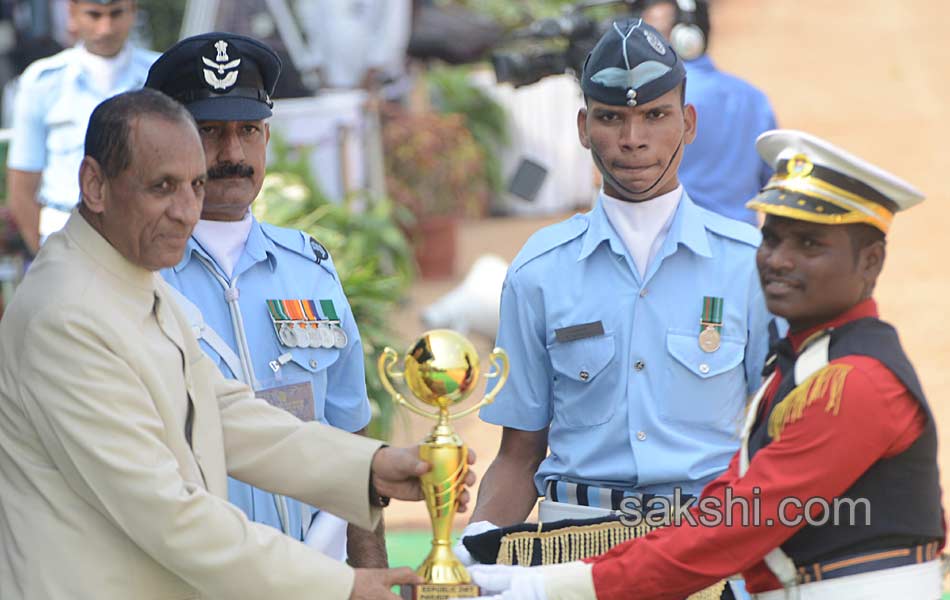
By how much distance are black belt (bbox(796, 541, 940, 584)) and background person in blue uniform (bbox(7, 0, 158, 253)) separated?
4.33 metres

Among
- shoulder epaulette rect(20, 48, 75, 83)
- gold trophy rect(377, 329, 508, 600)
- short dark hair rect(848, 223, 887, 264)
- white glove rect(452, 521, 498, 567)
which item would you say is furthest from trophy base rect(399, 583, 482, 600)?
shoulder epaulette rect(20, 48, 75, 83)

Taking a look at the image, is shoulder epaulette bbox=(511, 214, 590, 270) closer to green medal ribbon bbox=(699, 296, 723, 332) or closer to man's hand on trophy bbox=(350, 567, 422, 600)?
green medal ribbon bbox=(699, 296, 723, 332)

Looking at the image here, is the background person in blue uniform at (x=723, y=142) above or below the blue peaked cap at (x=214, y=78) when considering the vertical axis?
below

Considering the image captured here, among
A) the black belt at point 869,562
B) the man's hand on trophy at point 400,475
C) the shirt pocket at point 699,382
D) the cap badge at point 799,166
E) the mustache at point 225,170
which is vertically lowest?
the black belt at point 869,562

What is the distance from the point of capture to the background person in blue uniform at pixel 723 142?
19.7ft

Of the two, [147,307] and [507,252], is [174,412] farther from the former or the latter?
[507,252]

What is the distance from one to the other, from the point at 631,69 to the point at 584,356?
2.22 ft

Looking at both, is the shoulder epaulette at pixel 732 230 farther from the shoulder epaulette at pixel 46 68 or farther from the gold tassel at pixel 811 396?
the shoulder epaulette at pixel 46 68

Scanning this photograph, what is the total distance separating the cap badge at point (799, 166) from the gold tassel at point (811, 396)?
37cm

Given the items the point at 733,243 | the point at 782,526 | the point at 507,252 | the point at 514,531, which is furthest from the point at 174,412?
the point at 507,252

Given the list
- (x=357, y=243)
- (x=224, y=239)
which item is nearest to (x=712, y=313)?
(x=224, y=239)

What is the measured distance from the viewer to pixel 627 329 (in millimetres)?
3453

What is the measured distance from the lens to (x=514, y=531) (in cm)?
327

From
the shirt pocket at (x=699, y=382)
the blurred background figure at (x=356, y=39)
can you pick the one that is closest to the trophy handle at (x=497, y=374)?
the shirt pocket at (x=699, y=382)
